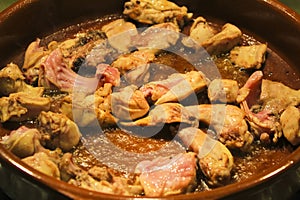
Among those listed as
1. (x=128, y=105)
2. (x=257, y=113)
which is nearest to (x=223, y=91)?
(x=257, y=113)

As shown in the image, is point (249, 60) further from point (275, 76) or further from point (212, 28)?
point (212, 28)

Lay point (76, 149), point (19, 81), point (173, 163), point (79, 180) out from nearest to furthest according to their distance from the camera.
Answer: point (79, 180) < point (173, 163) < point (76, 149) < point (19, 81)

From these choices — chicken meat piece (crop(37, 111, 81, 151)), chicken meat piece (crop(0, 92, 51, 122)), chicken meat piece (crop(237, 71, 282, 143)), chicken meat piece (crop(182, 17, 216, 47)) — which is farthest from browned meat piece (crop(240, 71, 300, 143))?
chicken meat piece (crop(0, 92, 51, 122))

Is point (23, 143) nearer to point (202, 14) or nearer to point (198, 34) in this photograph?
point (198, 34)

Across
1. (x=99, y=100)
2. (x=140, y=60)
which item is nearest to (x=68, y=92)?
(x=99, y=100)

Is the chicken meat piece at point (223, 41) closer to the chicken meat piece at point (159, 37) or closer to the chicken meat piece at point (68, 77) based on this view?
the chicken meat piece at point (159, 37)

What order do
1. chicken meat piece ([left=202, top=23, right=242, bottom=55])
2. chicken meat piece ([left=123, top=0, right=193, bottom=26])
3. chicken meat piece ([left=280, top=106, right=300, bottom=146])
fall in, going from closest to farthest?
chicken meat piece ([left=280, top=106, right=300, bottom=146]) → chicken meat piece ([left=202, top=23, right=242, bottom=55]) → chicken meat piece ([left=123, top=0, right=193, bottom=26])

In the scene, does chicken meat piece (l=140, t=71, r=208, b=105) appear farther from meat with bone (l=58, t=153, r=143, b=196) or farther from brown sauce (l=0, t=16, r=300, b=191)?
meat with bone (l=58, t=153, r=143, b=196)
